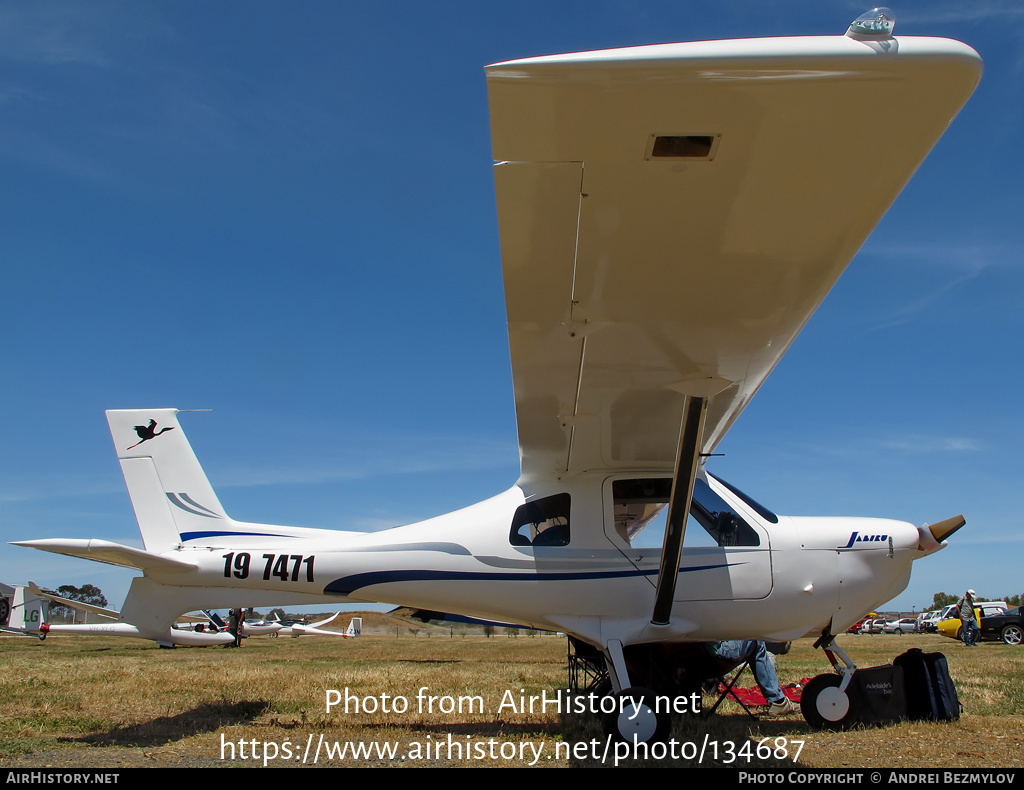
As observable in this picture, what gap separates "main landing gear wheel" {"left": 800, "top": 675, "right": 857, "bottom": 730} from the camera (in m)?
5.63

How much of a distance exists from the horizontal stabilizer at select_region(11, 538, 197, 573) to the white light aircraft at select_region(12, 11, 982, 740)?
0.02 metres

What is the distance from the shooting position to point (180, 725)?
Result: 5.99 m

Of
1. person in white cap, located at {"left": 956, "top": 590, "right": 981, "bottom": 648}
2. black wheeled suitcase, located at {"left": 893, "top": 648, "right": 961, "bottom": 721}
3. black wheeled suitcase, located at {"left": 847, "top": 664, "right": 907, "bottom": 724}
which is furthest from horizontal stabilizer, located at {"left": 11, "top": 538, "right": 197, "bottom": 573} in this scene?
person in white cap, located at {"left": 956, "top": 590, "right": 981, "bottom": 648}

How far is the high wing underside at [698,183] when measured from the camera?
215 cm

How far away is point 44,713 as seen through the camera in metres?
6.34

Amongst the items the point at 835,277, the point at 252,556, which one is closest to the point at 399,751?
the point at 252,556

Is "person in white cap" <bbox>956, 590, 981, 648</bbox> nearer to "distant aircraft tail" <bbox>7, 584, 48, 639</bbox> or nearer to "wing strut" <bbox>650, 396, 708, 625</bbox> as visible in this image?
"wing strut" <bbox>650, 396, 708, 625</bbox>

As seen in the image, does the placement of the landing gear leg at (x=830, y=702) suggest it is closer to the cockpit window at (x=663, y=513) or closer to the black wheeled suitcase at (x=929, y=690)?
the black wheeled suitcase at (x=929, y=690)

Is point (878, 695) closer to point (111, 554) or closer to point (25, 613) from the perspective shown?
point (111, 554)

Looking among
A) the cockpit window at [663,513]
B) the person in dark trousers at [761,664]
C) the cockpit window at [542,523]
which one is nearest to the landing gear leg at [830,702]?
the person in dark trousers at [761,664]

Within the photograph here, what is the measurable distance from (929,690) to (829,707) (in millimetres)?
972
